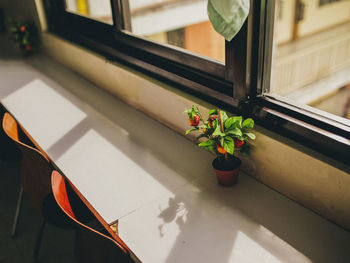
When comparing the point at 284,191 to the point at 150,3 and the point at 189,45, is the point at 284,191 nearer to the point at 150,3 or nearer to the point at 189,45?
the point at 150,3

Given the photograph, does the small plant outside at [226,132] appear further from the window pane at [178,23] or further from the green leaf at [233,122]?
the window pane at [178,23]

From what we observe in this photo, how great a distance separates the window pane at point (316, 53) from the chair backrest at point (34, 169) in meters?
6.14

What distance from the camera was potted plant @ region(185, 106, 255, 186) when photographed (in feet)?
4.43

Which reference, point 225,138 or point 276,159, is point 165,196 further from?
point 276,159

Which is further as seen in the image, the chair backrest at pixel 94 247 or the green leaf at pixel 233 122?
the green leaf at pixel 233 122

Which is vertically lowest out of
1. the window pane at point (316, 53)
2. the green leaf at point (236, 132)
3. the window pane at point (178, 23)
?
the window pane at point (316, 53)

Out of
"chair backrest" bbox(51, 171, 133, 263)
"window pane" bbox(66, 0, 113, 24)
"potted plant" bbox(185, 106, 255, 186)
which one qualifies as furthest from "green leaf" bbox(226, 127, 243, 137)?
"window pane" bbox(66, 0, 113, 24)

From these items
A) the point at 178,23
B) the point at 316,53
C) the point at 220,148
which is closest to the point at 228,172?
the point at 220,148

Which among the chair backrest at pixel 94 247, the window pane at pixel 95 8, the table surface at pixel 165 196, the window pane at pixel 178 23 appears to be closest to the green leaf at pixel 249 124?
the table surface at pixel 165 196

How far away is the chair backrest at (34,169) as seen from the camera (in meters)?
1.69

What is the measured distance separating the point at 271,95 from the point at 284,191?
0.41 metres

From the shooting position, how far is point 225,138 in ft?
4.45

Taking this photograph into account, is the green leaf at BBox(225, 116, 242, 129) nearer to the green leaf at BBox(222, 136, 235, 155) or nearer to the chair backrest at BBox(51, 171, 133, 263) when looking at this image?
the green leaf at BBox(222, 136, 235, 155)

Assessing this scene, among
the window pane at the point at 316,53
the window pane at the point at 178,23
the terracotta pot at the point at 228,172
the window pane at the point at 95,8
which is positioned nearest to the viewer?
the terracotta pot at the point at 228,172
